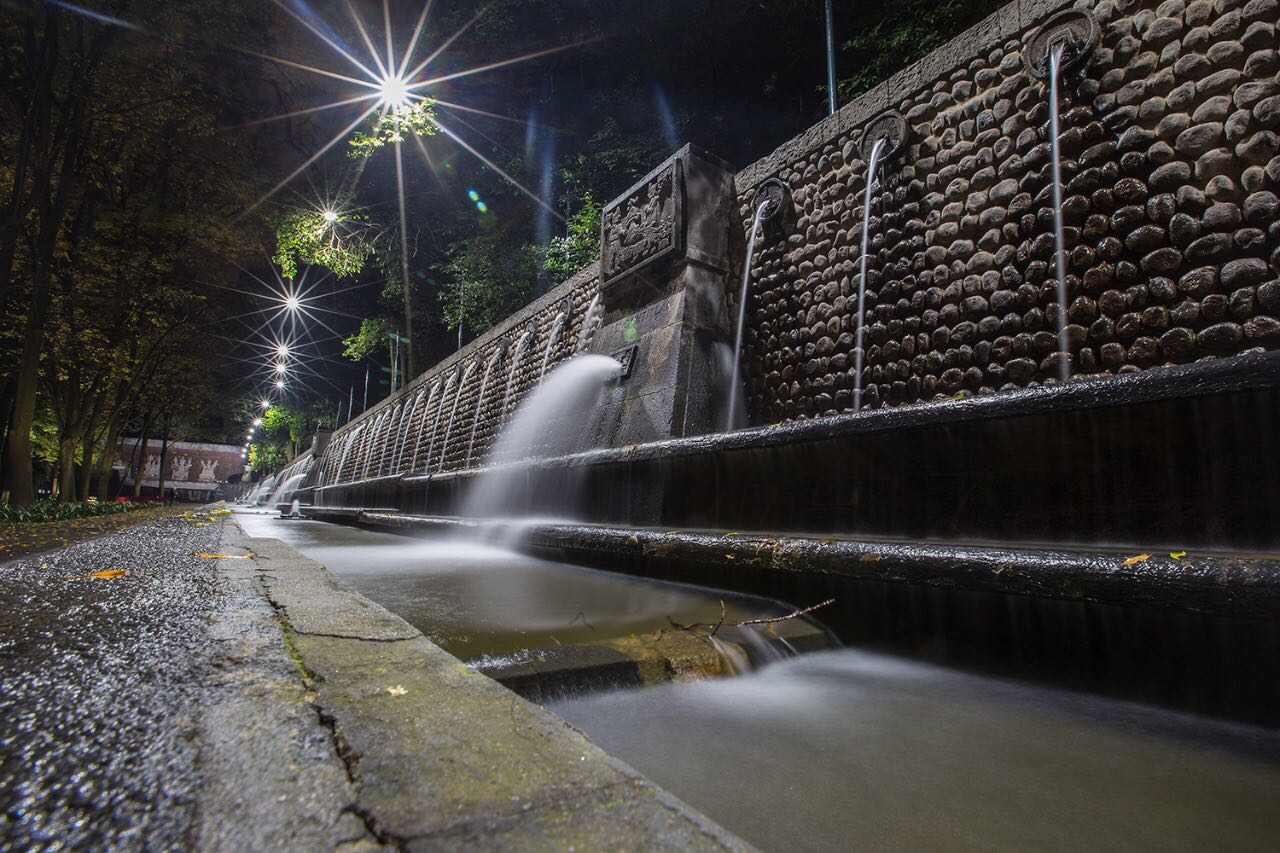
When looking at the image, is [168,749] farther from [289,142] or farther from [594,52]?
[594,52]

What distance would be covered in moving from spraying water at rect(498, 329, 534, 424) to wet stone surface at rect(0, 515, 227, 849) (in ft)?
32.5

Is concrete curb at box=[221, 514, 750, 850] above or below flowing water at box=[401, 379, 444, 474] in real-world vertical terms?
below

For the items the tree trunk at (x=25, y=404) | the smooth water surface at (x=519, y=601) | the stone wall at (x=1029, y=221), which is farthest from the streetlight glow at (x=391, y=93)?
the smooth water surface at (x=519, y=601)

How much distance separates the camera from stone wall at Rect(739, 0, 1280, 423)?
384cm

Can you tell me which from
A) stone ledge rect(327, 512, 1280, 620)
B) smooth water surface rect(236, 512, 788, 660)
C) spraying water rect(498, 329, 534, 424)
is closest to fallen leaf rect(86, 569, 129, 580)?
smooth water surface rect(236, 512, 788, 660)

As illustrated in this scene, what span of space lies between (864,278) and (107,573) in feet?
19.5

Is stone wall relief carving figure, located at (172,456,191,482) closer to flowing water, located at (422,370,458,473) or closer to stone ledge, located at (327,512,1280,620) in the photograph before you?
flowing water, located at (422,370,458,473)

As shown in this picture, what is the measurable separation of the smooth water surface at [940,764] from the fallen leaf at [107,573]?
1965mm

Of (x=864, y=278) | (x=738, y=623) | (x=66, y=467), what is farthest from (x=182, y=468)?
(x=738, y=623)

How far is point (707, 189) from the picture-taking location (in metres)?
7.01

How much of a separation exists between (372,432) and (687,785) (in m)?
23.0

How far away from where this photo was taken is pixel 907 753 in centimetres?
137

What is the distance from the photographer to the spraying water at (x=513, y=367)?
38.1ft

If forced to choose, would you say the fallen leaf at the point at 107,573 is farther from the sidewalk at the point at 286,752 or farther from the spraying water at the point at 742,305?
the spraying water at the point at 742,305
